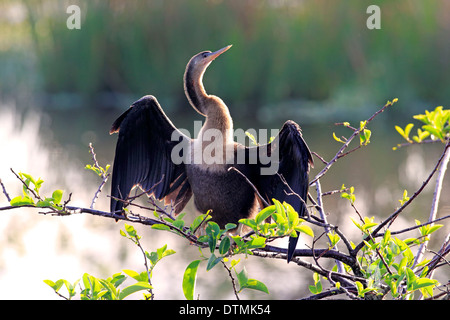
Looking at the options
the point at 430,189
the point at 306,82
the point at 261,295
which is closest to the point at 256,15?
the point at 306,82

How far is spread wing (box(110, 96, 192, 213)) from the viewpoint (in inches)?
121

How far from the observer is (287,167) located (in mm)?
2684

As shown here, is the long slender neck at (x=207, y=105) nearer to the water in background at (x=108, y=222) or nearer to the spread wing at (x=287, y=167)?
the spread wing at (x=287, y=167)

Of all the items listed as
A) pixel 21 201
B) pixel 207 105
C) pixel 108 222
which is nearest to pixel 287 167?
pixel 207 105

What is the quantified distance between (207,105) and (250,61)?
1117cm

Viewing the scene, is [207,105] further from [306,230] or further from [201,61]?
[306,230]

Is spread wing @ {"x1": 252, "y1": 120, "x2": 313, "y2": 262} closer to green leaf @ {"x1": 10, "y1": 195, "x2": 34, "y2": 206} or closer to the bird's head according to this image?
the bird's head

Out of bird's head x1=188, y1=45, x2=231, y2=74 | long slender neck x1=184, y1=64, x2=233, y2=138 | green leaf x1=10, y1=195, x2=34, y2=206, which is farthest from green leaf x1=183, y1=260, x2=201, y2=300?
bird's head x1=188, y1=45, x2=231, y2=74

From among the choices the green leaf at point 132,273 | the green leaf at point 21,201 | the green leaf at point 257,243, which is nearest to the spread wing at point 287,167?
the green leaf at point 257,243

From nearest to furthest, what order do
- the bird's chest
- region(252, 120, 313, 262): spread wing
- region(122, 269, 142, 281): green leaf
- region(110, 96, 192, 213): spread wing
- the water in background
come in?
region(122, 269, 142, 281): green leaf, region(252, 120, 313, 262): spread wing, the bird's chest, region(110, 96, 192, 213): spread wing, the water in background

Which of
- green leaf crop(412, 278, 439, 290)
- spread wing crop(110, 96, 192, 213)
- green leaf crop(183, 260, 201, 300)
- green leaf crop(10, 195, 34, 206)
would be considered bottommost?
green leaf crop(412, 278, 439, 290)

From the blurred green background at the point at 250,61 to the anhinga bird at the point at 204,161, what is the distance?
331 inches

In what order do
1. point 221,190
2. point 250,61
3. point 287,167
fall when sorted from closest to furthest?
point 287,167 < point 221,190 < point 250,61

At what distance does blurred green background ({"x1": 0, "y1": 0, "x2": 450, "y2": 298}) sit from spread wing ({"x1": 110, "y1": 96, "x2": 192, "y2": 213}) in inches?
331
